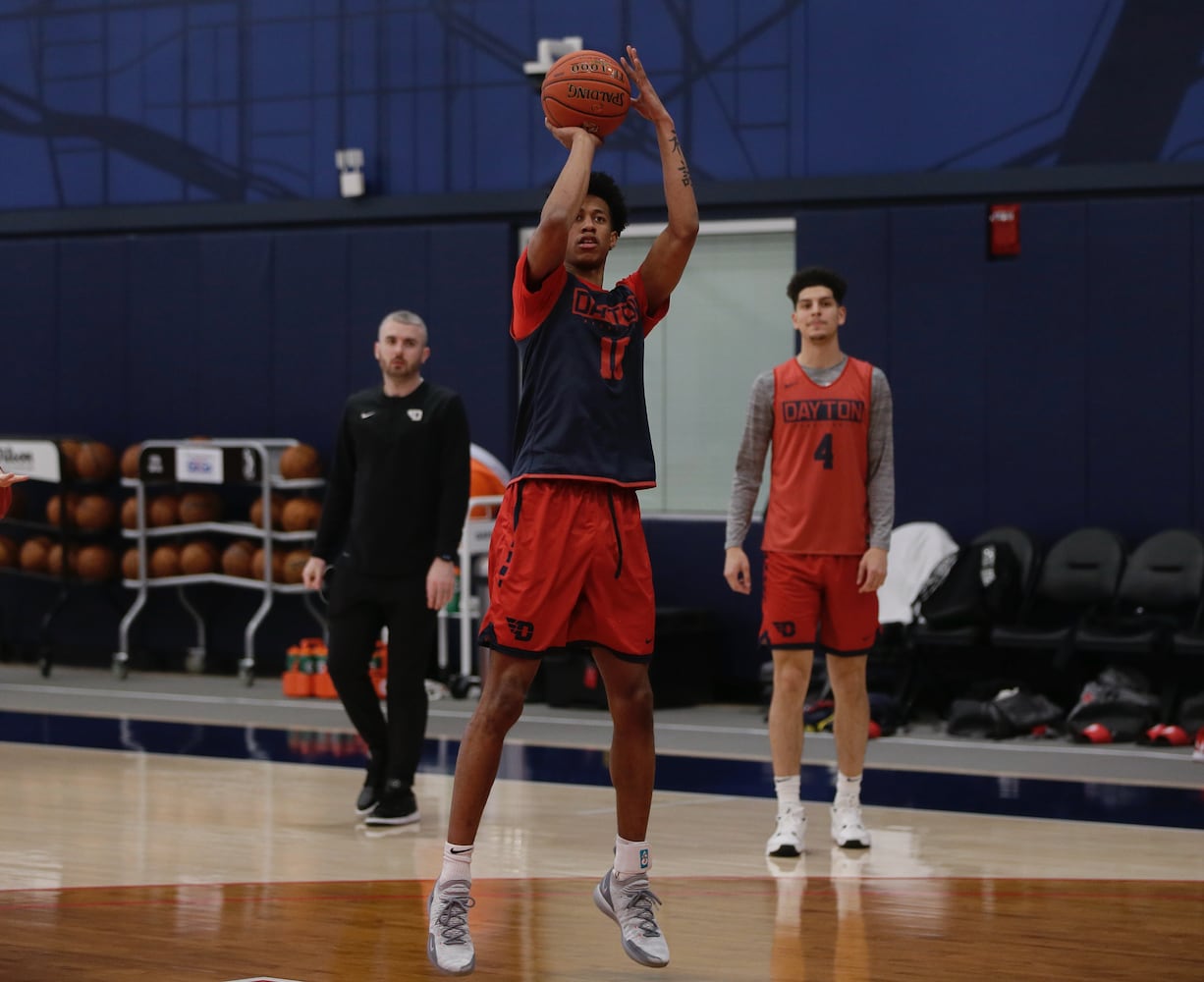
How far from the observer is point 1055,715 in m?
8.20

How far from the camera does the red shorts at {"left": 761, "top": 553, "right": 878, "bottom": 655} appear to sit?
5.39 metres

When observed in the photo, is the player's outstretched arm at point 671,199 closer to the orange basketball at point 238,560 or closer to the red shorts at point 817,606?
the red shorts at point 817,606

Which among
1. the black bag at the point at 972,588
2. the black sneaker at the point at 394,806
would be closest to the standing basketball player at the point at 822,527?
the black sneaker at the point at 394,806

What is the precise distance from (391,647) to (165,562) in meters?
5.02

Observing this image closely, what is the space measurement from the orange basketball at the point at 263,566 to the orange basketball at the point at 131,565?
803 mm

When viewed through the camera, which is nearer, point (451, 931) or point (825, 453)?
point (451, 931)

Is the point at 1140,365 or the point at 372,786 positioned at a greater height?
the point at 1140,365

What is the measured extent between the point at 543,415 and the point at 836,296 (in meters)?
1.82

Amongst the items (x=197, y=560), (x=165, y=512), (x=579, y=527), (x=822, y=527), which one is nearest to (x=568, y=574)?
(x=579, y=527)

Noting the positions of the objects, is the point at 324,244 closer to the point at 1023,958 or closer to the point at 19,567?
the point at 19,567

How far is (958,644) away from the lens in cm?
834

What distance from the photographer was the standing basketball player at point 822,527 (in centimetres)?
540

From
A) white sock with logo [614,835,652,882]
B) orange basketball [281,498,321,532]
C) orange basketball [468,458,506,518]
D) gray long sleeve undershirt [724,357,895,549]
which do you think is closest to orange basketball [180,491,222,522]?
orange basketball [281,498,321,532]

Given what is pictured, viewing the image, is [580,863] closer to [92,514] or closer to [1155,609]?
[1155,609]
